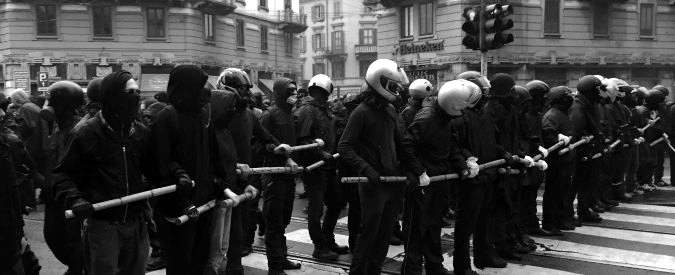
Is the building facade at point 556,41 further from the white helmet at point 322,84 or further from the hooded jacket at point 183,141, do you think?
the hooded jacket at point 183,141

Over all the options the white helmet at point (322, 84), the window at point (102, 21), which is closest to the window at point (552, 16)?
the window at point (102, 21)

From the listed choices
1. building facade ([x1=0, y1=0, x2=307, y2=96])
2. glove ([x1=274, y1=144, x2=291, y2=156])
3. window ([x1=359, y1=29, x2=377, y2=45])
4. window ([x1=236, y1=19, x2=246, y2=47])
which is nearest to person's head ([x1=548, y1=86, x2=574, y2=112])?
glove ([x1=274, y1=144, x2=291, y2=156])

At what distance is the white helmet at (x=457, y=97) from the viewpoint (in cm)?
590

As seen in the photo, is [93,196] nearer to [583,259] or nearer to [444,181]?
[444,181]

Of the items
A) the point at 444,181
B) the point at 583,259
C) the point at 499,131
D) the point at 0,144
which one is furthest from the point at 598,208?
the point at 0,144

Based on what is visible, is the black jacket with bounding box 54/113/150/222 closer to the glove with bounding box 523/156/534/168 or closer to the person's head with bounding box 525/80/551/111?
the glove with bounding box 523/156/534/168

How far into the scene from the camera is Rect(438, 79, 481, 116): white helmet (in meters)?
5.90

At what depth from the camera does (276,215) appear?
6.44 meters

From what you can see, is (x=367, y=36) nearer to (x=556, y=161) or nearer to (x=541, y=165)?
(x=556, y=161)

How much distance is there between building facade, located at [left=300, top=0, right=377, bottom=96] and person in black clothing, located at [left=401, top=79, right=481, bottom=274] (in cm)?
5000

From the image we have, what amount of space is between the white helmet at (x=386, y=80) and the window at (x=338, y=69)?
53044 mm

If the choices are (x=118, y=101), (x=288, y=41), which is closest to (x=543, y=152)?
(x=118, y=101)

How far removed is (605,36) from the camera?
30.2 meters

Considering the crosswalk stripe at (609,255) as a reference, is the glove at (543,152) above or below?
above
